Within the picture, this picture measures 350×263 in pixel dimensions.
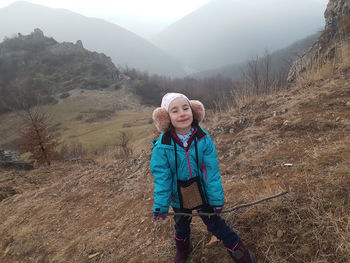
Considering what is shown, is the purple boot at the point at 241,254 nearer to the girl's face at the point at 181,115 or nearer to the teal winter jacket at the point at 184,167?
the teal winter jacket at the point at 184,167

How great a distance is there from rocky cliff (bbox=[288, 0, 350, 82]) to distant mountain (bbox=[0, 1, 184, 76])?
132 metres

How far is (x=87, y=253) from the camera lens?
2.45 metres

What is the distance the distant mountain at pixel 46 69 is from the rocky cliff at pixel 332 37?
2090 inches

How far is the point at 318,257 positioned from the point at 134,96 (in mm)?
57013

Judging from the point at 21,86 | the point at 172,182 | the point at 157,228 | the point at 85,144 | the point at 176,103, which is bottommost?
the point at 85,144

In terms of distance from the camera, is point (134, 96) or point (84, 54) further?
point (84, 54)

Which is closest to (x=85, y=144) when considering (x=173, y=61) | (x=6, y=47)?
(x=6, y=47)

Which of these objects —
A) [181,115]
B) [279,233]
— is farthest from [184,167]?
[279,233]

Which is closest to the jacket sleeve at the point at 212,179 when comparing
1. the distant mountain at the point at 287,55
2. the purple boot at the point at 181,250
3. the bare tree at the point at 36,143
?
the purple boot at the point at 181,250

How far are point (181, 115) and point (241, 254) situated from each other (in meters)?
1.13

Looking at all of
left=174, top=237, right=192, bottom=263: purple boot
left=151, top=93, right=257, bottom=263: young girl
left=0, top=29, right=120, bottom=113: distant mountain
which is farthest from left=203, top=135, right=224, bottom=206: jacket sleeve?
left=0, top=29, right=120, bottom=113: distant mountain

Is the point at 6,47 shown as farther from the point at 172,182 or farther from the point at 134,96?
the point at 172,182

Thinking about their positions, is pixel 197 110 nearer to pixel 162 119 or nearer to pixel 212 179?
pixel 162 119

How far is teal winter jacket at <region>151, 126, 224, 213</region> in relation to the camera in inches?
63.6
